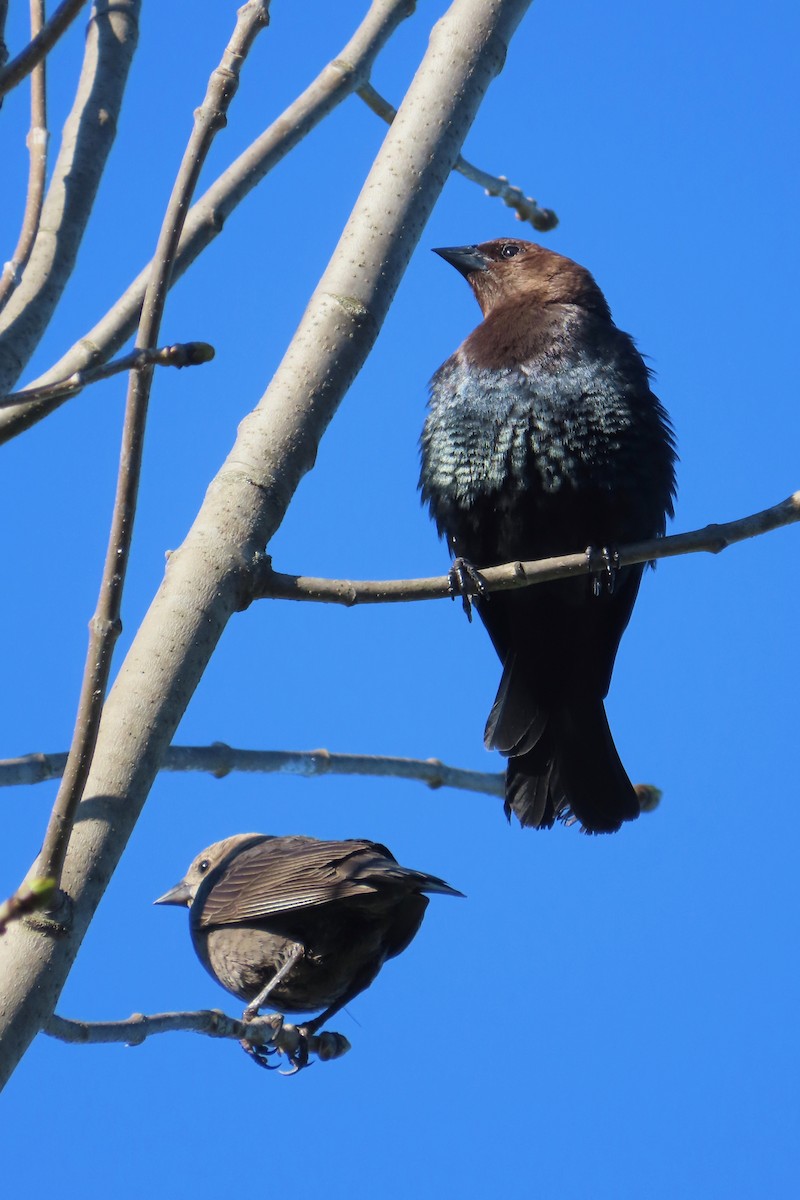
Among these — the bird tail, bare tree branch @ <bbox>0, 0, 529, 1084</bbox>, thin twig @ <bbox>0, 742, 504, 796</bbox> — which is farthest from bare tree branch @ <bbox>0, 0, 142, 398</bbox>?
the bird tail

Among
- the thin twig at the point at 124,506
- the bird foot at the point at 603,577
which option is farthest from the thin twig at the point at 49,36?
the bird foot at the point at 603,577

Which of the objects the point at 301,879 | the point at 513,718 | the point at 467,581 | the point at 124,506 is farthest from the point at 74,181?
the point at 513,718

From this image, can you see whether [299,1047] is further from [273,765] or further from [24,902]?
[24,902]

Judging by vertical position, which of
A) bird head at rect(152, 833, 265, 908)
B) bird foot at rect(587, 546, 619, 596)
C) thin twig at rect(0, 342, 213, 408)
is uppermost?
bird foot at rect(587, 546, 619, 596)

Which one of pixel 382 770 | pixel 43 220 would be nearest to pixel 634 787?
pixel 382 770

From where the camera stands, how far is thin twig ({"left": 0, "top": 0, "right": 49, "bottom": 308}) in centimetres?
278

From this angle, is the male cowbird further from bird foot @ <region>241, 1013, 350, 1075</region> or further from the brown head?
bird foot @ <region>241, 1013, 350, 1075</region>

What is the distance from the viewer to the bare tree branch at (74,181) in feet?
8.93

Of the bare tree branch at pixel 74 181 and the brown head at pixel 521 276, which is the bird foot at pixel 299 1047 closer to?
the bare tree branch at pixel 74 181

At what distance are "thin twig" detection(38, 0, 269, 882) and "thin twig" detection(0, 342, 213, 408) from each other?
0.85ft

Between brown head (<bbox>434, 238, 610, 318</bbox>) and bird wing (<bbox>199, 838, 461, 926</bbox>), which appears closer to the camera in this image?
bird wing (<bbox>199, 838, 461, 926</bbox>)

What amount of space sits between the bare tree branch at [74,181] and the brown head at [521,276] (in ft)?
5.60

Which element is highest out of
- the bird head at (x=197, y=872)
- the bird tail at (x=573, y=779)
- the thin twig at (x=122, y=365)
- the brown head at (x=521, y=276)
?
the brown head at (x=521, y=276)

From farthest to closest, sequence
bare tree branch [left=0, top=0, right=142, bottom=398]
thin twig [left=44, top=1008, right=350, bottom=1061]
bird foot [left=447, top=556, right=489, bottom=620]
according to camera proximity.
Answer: bird foot [left=447, top=556, right=489, bottom=620]
bare tree branch [left=0, top=0, right=142, bottom=398]
thin twig [left=44, top=1008, right=350, bottom=1061]
